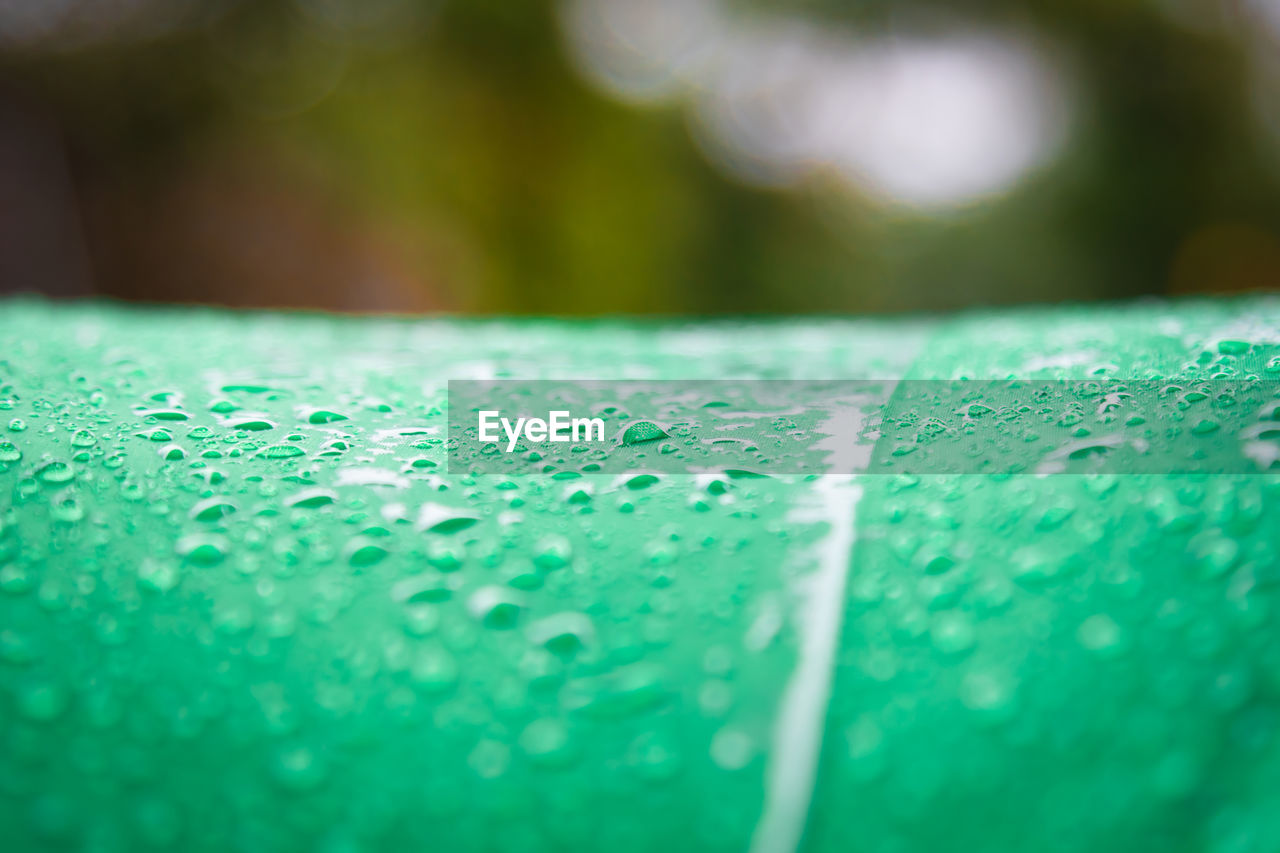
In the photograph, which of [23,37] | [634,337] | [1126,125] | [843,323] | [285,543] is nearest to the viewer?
[285,543]

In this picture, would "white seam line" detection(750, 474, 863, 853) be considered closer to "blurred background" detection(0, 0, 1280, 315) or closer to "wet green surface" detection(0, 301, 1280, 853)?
"wet green surface" detection(0, 301, 1280, 853)

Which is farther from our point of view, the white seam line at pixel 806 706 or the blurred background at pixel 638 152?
the blurred background at pixel 638 152

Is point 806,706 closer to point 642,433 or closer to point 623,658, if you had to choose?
point 623,658

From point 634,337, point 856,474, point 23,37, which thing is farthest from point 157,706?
point 23,37

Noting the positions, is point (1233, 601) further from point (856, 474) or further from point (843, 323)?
point (843, 323)

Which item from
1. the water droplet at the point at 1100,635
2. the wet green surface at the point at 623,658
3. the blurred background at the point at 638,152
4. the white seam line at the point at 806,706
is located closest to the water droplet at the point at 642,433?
the wet green surface at the point at 623,658

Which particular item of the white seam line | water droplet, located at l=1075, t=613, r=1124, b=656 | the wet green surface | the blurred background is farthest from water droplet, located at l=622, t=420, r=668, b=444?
the blurred background

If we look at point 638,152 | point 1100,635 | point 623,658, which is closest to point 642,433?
point 623,658

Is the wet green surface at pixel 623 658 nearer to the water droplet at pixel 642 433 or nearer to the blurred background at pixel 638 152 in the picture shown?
the water droplet at pixel 642 433
